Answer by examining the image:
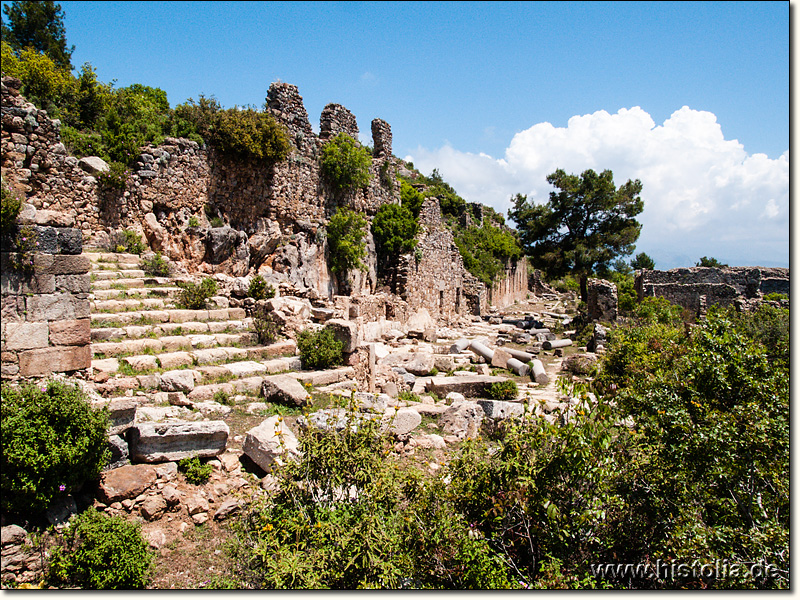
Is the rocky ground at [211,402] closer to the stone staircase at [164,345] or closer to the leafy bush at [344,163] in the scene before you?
the stone staircase at [164,345]

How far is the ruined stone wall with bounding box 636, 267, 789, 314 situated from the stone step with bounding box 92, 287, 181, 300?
2115 centimetres

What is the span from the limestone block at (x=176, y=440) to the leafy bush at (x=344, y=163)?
51.0ft

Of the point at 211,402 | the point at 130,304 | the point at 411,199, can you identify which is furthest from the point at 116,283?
the point at 411,199

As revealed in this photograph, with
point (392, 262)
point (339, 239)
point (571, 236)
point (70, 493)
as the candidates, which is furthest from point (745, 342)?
point (571, 236)

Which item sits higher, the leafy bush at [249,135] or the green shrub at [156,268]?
the leafy bush at [249,135]

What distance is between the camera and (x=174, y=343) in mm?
9875

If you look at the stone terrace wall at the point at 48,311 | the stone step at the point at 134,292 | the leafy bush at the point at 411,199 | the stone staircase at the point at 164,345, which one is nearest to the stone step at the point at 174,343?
the stone staircase at the point at 164,345

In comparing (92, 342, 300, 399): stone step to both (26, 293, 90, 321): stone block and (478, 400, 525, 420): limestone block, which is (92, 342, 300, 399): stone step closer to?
(26, 293, 90, 321): stone block

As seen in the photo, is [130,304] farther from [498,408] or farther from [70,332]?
[498,408]

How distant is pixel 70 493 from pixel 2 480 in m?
0.75

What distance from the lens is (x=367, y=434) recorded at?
4906mm

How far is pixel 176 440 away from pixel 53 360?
200 centimetres

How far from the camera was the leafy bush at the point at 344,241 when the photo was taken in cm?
2011

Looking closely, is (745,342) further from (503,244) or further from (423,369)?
(503,244)
